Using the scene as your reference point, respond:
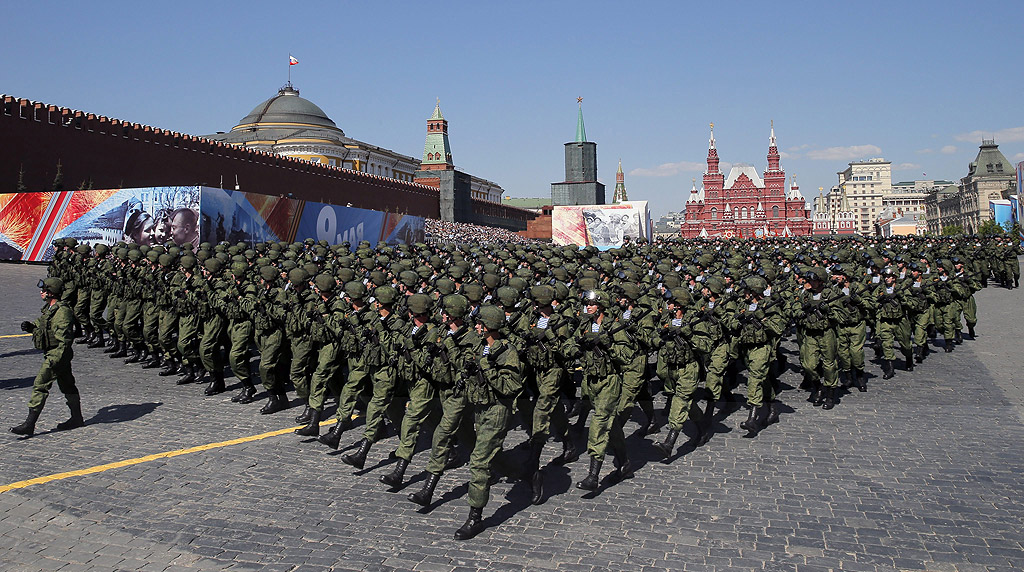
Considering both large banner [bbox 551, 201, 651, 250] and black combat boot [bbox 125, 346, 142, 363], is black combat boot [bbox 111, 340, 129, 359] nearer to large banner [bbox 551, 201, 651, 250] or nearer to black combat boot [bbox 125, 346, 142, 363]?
black combat boot [bbox 125, 346, 142, 363]

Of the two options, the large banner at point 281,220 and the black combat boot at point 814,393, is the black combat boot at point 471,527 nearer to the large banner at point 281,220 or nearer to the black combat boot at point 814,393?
the black combat boot at point 814,393

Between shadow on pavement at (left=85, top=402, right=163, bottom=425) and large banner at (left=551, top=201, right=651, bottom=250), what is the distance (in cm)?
3062

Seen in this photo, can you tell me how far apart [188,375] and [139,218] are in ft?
57.6

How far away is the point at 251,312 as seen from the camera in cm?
888

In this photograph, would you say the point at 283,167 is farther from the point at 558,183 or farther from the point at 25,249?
the point at 558,183

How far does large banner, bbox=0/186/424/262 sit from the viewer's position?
82.2 ft

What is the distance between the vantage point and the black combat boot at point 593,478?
6191 mm

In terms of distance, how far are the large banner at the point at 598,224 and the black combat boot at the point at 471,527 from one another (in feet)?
109

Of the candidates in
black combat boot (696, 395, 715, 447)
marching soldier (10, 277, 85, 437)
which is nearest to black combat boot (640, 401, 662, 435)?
black combat boot (696, 395, 715, 447)

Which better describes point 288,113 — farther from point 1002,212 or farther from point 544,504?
point 544,504

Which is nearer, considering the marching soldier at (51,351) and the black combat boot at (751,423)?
the marching soldier at (51,351)

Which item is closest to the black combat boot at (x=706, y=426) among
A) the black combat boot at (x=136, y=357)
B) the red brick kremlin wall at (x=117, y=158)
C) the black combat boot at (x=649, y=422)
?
the black combat boot at (x=649, y=422)

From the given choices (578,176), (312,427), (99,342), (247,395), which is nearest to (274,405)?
(247,395)

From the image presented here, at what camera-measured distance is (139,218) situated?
2541 cm
